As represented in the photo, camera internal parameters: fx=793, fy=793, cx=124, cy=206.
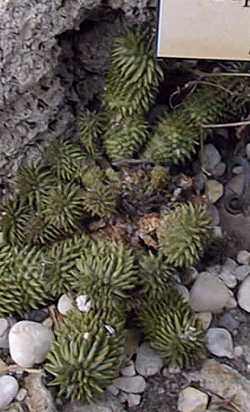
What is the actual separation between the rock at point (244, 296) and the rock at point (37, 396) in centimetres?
Result: 49

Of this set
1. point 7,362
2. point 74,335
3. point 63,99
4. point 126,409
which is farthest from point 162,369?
point 63,99

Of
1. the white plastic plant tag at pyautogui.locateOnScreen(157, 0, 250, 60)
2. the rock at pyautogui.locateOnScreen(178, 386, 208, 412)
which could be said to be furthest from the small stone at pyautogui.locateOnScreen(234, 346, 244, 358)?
the white plastic plant tag at pyautogui.locateOnScreen(157, 0, 250, 60)

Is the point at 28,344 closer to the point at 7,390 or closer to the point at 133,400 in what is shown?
the point at 7,390

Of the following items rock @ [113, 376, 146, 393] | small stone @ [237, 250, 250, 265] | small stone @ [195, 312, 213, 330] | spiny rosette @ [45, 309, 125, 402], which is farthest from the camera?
small stone @ [237, 250, 250, 265]

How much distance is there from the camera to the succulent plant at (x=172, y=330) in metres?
1.64

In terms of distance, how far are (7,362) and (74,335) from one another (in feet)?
0.63

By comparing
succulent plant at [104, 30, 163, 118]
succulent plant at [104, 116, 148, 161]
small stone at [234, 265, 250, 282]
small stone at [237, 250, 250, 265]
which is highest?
succulent plant at [104, 30, 163, 118]

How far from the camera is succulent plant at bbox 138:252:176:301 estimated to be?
5.53ft

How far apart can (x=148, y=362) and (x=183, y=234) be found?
28 cm

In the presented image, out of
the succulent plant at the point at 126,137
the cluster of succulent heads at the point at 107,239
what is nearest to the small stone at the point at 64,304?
the cluster of succulent heads at the point at 107,239

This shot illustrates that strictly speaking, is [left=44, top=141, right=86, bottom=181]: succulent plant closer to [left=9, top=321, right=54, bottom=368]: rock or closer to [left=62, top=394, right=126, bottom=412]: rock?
[left=9, top=321, right=54, bottom=368]: rock

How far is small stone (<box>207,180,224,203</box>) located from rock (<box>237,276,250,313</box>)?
22 centimetres

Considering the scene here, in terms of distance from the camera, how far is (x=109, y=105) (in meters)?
1.83

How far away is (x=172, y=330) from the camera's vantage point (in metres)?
1.64
